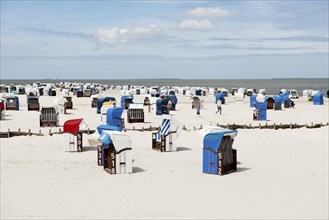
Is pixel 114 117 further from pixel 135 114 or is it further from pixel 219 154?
pixel 219 154

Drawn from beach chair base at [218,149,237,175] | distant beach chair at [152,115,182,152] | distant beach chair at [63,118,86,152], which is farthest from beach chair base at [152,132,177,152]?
beach chair base at [218,149,237,175]

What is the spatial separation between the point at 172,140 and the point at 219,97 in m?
37.1

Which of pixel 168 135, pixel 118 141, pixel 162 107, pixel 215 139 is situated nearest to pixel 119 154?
pixel 118 141

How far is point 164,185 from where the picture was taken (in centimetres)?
1396

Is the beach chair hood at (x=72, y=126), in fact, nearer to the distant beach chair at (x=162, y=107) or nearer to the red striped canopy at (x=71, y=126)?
the red striped canopy at (x=71, y=126)

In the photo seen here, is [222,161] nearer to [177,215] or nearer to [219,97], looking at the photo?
[177,215]

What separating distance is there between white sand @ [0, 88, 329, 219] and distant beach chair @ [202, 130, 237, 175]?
35 centimetres

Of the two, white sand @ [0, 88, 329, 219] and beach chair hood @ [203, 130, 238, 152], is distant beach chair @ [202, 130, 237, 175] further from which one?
white sand @ [0, 88, 329, 219]

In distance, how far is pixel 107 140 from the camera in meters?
16.0

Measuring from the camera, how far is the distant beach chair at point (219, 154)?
15.5 meters

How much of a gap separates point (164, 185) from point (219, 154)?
2588mm

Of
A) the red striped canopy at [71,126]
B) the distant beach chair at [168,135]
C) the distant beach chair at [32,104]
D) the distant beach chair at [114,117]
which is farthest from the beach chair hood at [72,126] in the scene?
the distant beach chair at [32,104]

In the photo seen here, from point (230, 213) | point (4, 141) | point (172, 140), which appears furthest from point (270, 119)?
point (230, 213)

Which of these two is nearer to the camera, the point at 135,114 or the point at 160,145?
the point at 160,145
